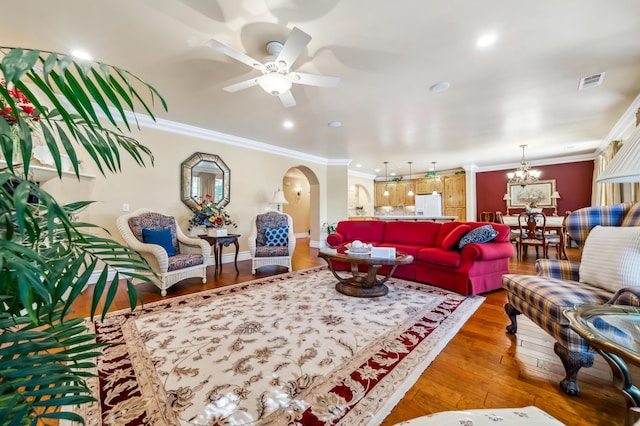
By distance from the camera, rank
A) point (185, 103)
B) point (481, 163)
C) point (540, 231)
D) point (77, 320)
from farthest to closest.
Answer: point (481, 163) < point (540, 231) < point (185, 103) < point (77, 320)

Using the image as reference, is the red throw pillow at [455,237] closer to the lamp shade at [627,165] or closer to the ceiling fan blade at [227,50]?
the lamp shade at [627,165]

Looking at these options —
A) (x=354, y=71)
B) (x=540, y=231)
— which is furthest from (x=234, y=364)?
(x=540, y=231)

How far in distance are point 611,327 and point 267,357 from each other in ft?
5.91

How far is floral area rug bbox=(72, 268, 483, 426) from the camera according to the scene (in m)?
1.33

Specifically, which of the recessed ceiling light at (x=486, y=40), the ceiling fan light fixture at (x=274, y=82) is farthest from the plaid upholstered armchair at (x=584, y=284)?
the ceiling fan light fixture at (x=274, y=82)

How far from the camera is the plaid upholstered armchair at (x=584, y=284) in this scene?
1.45 metres

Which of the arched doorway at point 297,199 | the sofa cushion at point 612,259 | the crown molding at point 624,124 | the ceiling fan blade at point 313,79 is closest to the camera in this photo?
the sofa cushion at point 612,259

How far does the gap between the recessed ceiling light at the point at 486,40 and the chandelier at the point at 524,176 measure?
199 inches

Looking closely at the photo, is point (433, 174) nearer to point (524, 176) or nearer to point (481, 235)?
point (524, 176)

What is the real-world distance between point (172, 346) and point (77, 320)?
1.40m

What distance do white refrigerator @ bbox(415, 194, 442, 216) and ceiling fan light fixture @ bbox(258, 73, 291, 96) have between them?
7775 mm

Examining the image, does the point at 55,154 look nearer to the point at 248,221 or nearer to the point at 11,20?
the point at 11,20

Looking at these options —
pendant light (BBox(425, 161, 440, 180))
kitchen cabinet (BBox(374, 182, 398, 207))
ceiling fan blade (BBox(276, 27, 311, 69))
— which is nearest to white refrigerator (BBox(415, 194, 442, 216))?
pendant light (BBox(425, 161, 440, 180))

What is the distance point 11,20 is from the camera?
6.61 ft
